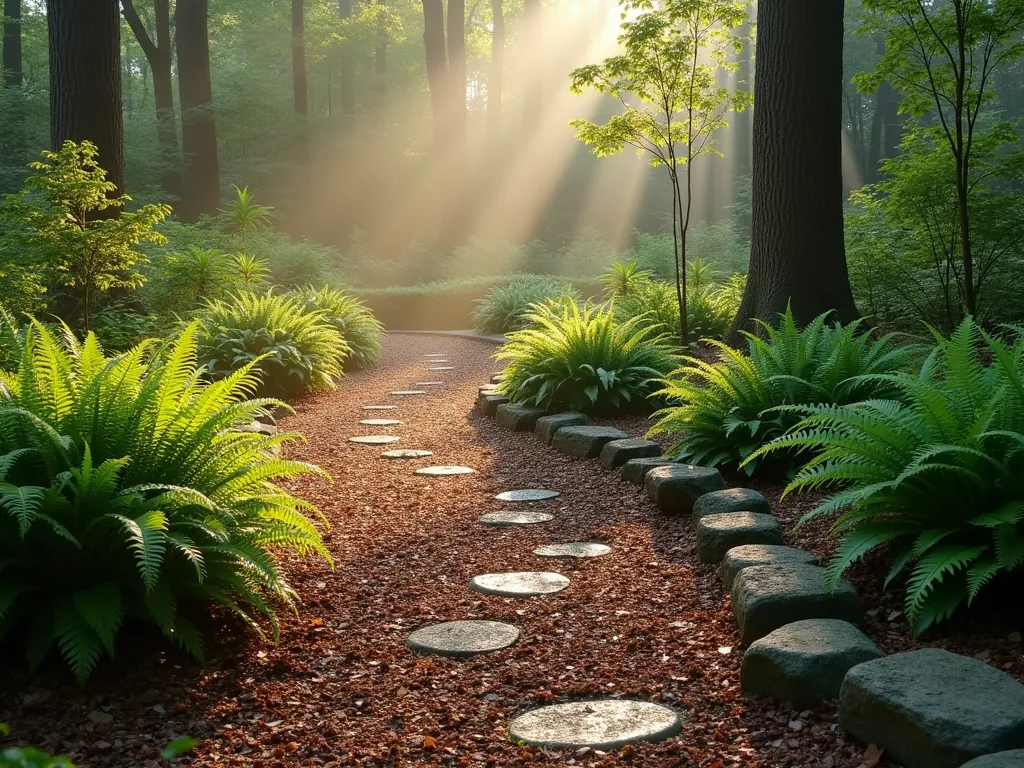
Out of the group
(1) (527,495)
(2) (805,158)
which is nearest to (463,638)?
(1) (527,495)

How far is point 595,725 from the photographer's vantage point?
6.97 feet

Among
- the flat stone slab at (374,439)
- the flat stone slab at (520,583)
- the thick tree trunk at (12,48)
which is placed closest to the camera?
the flat stone slab at (520,583)

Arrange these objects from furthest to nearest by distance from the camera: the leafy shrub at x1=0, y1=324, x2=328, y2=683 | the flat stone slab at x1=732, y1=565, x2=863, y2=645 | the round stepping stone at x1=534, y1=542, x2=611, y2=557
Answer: the round stepping stone at x1=534, y1=542, x2=611, y2=557, the flat stone slab at x1=732, y1=565, x2=863, y2=645, the leafy shrub at x1=0, y1=324, x2=328, y2=683

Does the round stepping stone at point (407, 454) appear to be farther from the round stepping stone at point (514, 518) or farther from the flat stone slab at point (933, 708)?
the flat stone slab at point (933, 708)

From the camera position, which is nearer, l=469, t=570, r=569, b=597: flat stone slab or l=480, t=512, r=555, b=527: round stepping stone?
l=469, t=570, r=569, b=597: flat stone slab

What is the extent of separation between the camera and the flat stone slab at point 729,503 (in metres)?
3.56

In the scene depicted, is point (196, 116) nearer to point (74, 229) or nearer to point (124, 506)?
point (74, 229)

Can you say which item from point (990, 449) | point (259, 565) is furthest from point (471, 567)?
point (990, 449)

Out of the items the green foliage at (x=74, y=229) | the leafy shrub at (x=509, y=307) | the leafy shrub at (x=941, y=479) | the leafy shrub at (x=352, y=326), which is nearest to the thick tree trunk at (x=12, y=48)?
the leafy shrub at (x=509, y=307)

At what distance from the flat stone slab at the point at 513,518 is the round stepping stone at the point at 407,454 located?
4.76 ft

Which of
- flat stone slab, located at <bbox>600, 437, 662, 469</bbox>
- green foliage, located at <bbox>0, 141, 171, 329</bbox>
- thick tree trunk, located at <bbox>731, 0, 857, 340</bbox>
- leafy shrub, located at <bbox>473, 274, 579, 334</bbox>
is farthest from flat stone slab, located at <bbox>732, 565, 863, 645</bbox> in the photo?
leafy shrub, located at <bbox>473, 274, 579, 334</bbox>

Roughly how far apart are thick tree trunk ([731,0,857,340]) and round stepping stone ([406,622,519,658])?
13.7ft

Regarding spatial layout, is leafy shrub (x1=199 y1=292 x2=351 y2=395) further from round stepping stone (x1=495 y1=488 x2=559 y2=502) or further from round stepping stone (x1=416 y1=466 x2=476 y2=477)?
round stepping stone (x1=495 y1=488 x2=559 y2=502)

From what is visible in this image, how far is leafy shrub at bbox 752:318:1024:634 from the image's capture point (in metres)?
2.31
